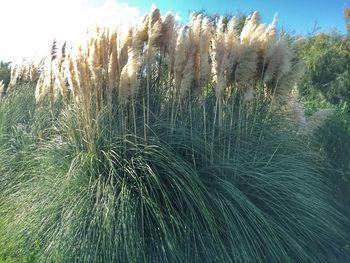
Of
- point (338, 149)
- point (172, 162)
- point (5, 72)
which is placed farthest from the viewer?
point (5, 72)

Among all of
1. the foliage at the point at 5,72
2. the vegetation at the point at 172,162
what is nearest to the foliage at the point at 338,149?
the vegetation at the point at 172,162

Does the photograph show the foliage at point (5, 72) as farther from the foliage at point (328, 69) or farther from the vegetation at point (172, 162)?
the foliage at point (328, 69)

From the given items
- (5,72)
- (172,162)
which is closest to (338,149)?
(172,162)

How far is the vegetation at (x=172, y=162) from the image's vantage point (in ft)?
16.6

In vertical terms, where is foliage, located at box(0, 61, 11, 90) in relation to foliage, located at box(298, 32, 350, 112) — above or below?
below

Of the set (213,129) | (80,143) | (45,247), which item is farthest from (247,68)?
(45,247)

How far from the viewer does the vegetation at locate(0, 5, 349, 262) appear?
5.07 m

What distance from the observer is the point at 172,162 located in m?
5.48

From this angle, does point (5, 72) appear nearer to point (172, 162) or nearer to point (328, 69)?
point (172, 162)

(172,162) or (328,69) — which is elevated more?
(328,69)

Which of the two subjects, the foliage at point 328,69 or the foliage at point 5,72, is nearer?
the foliage at point 5,72

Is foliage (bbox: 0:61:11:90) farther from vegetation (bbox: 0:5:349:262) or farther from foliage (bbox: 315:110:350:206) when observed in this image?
foliage (bbox: 315:110:350:206)

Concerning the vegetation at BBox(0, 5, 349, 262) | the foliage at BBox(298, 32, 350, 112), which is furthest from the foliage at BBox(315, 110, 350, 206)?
the foliage at BBox(298, 32, 350, 112)

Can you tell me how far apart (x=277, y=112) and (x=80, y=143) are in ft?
9.44
